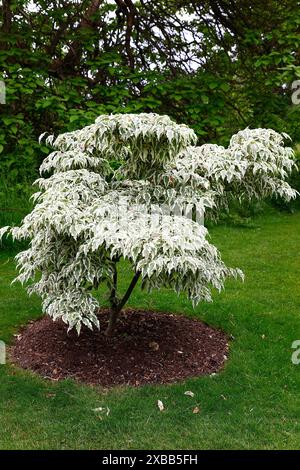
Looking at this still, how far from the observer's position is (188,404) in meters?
3.37

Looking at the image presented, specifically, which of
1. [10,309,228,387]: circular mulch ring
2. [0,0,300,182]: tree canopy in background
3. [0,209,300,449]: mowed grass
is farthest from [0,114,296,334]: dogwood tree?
[0,0,300,182]: tree canopy in background

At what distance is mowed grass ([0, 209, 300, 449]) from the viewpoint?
119 inches

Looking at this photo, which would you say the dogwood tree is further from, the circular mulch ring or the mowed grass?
the mowed grass

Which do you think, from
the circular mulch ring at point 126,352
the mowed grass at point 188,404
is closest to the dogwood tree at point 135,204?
the circular mulch ring at point 126,352

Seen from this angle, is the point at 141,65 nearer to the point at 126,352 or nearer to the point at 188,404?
the point at 126,352

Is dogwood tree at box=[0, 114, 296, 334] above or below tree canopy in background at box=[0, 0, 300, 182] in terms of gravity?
below

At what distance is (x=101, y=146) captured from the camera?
348 centimetres

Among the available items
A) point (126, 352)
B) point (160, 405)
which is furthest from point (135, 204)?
point (160, 405)

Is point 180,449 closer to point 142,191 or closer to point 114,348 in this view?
point 114,348

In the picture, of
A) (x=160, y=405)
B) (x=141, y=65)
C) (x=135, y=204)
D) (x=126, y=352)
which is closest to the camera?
(x=160, y=405)

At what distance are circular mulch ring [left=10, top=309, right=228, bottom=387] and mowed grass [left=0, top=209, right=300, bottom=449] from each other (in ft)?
0.34

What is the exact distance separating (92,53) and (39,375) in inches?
194

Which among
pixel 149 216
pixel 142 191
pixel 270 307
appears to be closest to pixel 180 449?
pixel 149 216

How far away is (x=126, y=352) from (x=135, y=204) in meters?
1.08
